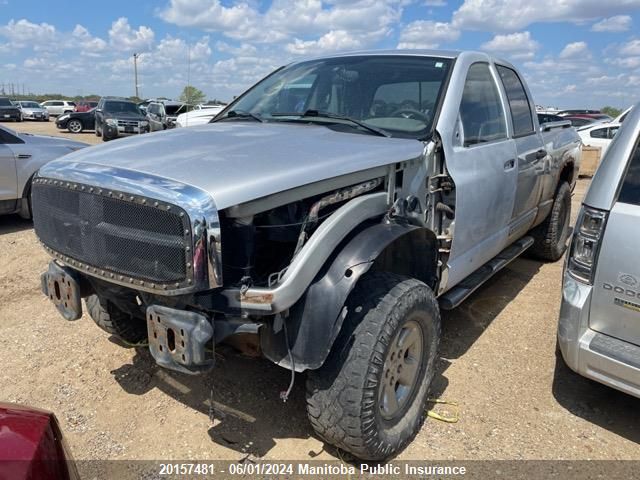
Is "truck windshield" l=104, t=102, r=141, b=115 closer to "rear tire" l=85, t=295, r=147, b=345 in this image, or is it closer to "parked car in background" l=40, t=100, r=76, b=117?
"rear tire" l=85, t=295, r=147, b=345

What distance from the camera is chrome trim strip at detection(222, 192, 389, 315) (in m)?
2.10

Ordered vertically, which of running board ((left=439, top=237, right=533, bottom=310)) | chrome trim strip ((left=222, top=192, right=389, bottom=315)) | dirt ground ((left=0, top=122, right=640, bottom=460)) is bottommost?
dirt ground ((left=0, top=122, right=640, bottom=460))

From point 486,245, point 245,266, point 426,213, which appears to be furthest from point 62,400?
point 486,245

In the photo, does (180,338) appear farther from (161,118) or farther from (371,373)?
(161,118)

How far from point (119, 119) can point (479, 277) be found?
752 inches

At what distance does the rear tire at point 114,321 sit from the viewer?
10.2ft

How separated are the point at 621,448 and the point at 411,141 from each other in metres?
2.04

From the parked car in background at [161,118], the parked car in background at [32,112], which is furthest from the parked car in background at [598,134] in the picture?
the parked car in background at [32,112]

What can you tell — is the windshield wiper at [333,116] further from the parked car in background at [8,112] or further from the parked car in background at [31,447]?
the parked car in background at [8,112]

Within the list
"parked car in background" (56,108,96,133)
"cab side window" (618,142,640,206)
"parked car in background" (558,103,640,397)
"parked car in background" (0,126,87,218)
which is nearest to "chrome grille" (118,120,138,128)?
"parked car in background" (56,108,96,133)

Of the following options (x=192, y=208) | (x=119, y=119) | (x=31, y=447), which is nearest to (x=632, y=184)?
(x=192, y=208)

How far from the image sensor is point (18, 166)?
684 cm

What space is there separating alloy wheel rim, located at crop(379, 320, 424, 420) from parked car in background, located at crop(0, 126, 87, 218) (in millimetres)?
6074

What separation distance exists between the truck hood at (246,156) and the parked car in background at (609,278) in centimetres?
101
